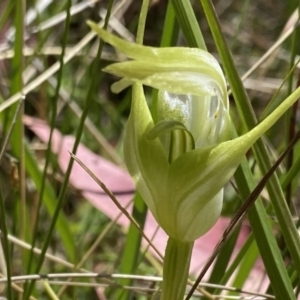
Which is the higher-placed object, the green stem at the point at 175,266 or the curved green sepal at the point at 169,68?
the curved green sepal at the point at 169,68

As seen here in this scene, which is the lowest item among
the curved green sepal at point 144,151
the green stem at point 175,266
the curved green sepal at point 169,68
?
the green stem at point 175,266

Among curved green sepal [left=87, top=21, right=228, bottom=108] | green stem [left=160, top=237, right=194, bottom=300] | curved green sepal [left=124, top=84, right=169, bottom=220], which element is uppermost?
curved green sepal [left=87, top=21, right=228, bottom=108]

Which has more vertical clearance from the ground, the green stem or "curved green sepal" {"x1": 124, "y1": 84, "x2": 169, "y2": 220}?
"curved green sepal" {"x1": 124, "y1": 84, "x2": 169, "y2": 220}

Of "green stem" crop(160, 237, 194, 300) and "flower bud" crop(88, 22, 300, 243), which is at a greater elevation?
"flower bud" crop(88, 22, 300, 243)

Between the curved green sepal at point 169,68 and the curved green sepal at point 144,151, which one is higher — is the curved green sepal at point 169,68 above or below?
above

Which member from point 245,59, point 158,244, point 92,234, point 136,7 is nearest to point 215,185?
point 158,244

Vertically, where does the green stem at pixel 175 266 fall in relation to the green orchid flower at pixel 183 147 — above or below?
below
